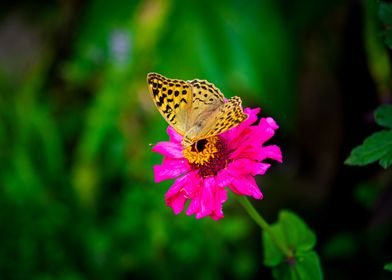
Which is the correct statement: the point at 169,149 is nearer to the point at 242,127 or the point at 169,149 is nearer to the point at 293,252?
the point at 242,127

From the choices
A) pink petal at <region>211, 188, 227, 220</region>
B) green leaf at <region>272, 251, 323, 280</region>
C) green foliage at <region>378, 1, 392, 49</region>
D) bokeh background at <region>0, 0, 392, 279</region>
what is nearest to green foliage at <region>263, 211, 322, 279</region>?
green leaf at <region>272, 251, 323, 280</region>

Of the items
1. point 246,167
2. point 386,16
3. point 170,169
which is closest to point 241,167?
point 246,167

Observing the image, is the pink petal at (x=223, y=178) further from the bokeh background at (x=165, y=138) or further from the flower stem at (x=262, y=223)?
the bokeh background at (x=165, y=138)

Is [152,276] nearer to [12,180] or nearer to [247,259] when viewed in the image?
[247,259]

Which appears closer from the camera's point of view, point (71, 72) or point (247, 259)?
point (247, 259)

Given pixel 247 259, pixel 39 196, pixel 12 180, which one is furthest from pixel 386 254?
pixel 12 180
